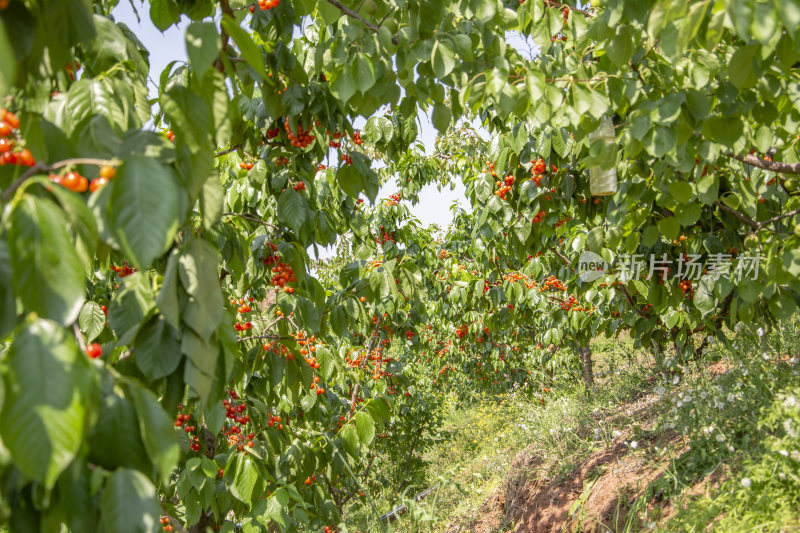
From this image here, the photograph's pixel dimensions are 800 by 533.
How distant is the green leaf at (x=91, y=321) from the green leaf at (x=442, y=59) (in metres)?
1.55

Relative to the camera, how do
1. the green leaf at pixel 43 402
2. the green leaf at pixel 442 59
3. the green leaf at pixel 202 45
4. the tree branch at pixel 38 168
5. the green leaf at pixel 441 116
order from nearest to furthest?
1. the green leaf at pixel 43 402
2. the tree branch at pixel 38 168
3. the green leaf at pixel 202 45
4. the green leaf at pixel 442 59
5. the green leaf at pixel 441 116

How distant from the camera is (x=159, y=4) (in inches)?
64.2

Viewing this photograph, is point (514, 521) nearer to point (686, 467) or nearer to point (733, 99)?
point (686, 467)

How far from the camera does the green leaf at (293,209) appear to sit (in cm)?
207

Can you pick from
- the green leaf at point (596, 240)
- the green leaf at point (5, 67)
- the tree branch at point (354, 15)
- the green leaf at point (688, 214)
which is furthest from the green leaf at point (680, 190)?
the green leaf at point (5, 67)

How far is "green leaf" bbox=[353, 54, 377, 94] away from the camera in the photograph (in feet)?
5.13

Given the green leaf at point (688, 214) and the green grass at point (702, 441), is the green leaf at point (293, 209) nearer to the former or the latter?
the green grass at point (702, 441)

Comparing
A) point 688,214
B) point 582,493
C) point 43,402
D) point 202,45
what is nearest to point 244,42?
point 202,45

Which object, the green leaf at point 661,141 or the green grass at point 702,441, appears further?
the green grass at point 702,441

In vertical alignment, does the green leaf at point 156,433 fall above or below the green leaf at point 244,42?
below

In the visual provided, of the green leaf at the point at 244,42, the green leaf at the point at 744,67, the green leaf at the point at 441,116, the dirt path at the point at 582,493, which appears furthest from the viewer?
the dirt path at the point at 582,493

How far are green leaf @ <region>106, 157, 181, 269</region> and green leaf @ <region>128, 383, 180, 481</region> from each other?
20 cm

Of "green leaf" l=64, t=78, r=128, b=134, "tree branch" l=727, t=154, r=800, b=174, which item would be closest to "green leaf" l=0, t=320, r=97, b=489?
"green leaf" l=64, t=78, r=128, b=134

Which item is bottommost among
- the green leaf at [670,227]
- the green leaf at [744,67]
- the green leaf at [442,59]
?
the green leaf at [744,67]
